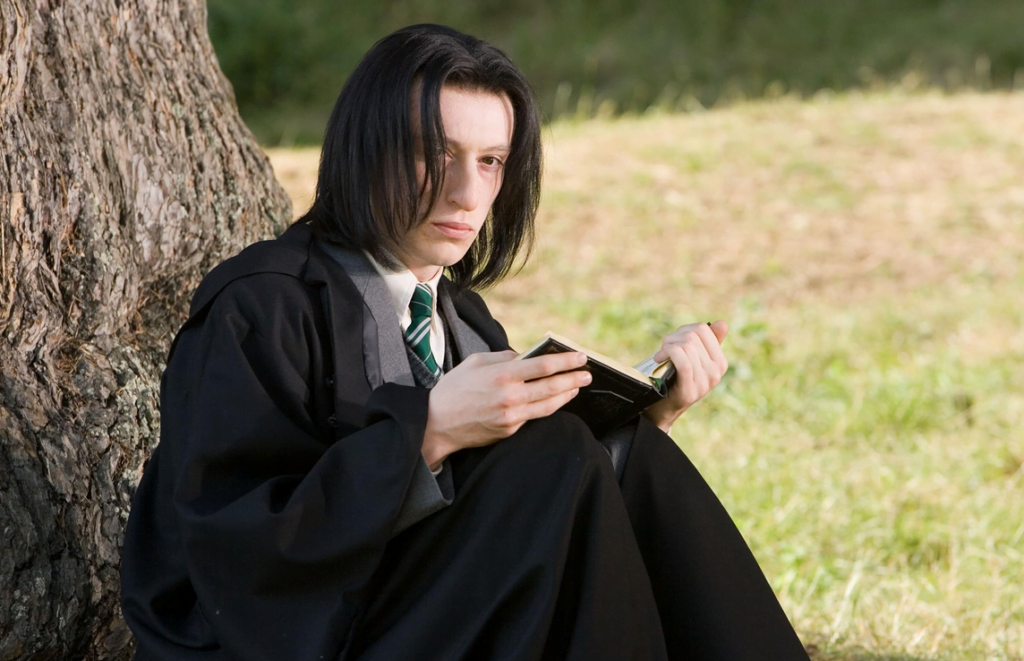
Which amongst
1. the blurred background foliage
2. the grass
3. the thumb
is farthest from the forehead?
the blurred background foliage

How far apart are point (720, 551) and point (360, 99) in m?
1.01

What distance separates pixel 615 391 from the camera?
83.1 inches

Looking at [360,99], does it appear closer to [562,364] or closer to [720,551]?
[562,364]

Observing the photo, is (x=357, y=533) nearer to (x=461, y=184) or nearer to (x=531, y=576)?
(x=531, y=576)

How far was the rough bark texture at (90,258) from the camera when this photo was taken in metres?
2.48

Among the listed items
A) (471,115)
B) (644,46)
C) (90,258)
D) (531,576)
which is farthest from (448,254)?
(644,46)

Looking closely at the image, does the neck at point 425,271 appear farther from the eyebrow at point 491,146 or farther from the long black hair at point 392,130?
the eyebrow at point 491,146

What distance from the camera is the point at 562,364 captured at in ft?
6.23

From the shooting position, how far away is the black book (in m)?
2.02

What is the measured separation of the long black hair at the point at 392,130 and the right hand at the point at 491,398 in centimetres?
37

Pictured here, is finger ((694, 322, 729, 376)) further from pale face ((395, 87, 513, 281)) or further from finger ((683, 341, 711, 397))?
pale face ((395, 87, 513, 281))

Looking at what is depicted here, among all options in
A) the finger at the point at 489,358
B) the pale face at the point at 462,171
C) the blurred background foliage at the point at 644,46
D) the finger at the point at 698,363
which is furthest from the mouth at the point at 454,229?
the blurred background foliage at the point at 644,46

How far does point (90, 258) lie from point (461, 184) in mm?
1017

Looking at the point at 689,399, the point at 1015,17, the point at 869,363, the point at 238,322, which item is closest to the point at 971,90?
the point at 1015,17
